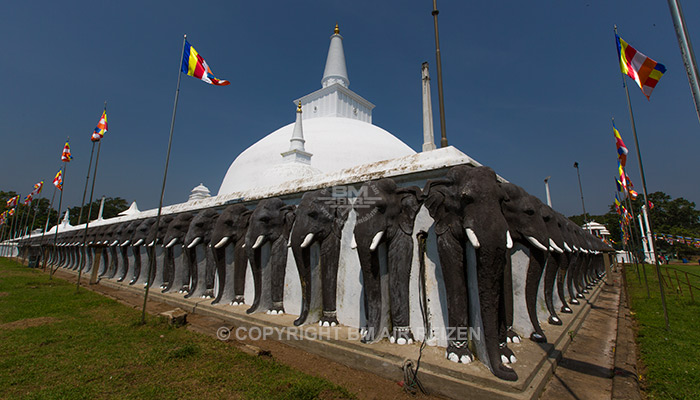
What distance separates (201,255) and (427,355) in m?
6.29

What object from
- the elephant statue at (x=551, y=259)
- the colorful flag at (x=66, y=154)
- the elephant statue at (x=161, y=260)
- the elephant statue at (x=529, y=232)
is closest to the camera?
the elephant statue at (x=529, y=232)

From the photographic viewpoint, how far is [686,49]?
2.73 m

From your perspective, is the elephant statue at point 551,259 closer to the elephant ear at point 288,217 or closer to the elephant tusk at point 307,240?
the elephant tusk at point 307,240

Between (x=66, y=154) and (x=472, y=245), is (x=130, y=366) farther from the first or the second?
(x=66, y=154)

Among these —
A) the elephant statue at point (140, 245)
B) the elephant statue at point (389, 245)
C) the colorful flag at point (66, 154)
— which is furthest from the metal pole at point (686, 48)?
the colorful flag at point (66, 154)

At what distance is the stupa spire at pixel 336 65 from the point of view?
82.3 feet

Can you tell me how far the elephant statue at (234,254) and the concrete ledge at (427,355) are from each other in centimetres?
73

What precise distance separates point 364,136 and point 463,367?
16.5 metres

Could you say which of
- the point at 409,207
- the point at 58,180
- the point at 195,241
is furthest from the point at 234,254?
the point at 58,180

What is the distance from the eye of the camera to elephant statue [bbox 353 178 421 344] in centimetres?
379

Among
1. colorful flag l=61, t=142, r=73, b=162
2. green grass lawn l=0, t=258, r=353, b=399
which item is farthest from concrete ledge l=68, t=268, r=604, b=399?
colorful flag l=61, t=142, r=73, b=162

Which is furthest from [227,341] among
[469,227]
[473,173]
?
[473,173]

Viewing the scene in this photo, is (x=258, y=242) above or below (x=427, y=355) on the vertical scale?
above

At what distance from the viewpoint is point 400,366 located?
10.3 feet
